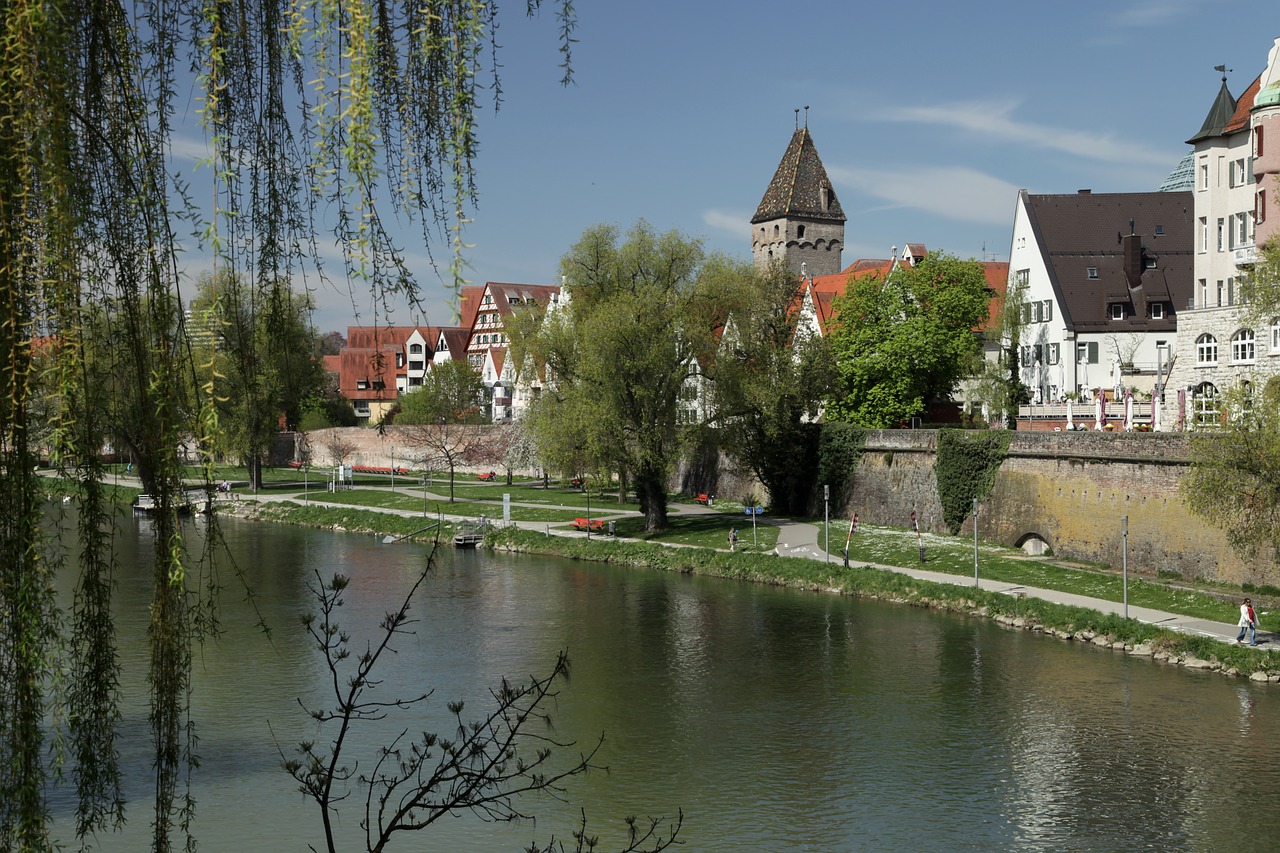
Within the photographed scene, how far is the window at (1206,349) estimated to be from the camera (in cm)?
3628

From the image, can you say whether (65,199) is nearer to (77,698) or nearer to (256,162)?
(256,162)

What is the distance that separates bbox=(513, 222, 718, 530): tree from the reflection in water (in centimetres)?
1056

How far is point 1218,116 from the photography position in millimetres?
39406

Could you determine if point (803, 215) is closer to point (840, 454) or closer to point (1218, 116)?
point (840, 454)

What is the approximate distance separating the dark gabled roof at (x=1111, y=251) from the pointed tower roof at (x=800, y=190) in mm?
24083

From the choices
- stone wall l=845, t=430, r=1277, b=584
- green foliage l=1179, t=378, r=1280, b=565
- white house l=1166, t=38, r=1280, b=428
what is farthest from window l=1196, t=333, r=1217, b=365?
green foliage l=1179, t=378, r=1280, b=565

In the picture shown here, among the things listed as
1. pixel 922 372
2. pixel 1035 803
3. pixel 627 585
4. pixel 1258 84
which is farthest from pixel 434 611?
pixel 1258 84

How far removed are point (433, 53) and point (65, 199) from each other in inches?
49.6

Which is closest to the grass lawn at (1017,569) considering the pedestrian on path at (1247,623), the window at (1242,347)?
the pedestrian on path at (1247,623)

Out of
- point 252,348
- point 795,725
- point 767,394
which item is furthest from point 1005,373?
point 252,348

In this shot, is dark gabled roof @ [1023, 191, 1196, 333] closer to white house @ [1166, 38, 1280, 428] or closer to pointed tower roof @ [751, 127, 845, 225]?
white house @ [1166, 38, 1280, 428]

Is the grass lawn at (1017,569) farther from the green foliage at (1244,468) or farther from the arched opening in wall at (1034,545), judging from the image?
the green foliage at (1244,468)

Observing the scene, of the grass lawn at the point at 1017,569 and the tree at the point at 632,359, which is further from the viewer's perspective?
the tree at the point at 632,359

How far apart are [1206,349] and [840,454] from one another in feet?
44.4
